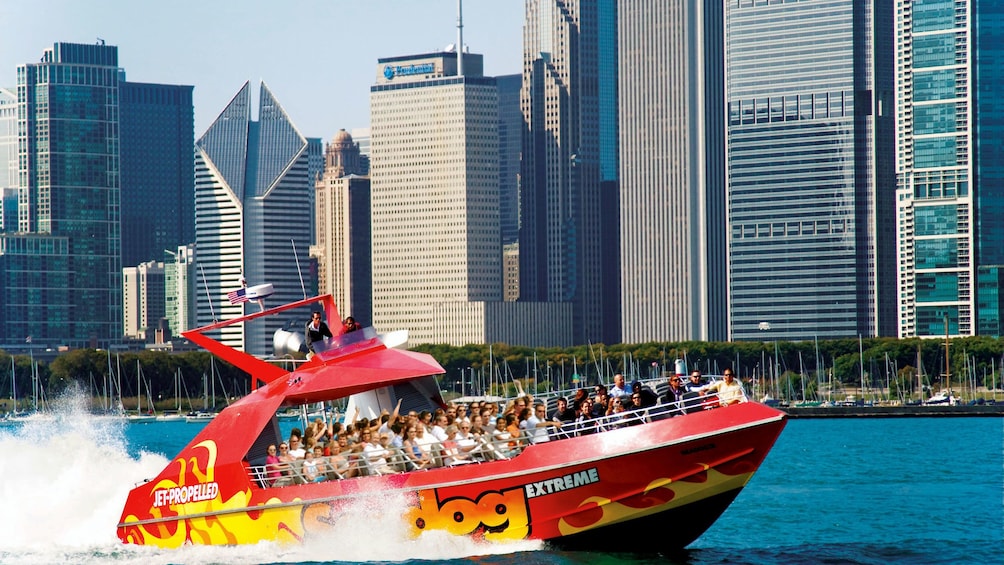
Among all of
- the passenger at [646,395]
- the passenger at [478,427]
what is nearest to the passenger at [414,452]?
the passenger at [478,427]

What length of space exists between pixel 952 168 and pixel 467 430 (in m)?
166

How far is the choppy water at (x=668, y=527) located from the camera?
26141 millimetres

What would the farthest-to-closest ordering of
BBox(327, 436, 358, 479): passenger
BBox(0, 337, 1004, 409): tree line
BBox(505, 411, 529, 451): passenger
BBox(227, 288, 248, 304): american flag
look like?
BBox(0, 337, 1004, 409): tree line → BBox(227, 288, 248, 304): american flag → BBox(327, 436, 358, 479): passenger → BBox(505, 411, 529, 451): passenger

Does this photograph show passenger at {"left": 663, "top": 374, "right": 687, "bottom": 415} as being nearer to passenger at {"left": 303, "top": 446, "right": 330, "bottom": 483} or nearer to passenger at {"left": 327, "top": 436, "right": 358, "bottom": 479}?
passenger at {"left": 327, "top": 436, "right": 358, "bottom": 479}

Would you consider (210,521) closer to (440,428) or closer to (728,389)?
(440,428)

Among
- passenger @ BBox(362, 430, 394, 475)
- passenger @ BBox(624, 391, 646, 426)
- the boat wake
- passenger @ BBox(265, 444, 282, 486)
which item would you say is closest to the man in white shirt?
passenger @ BBox(362, 430, 394, 475)

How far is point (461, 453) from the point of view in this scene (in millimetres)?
26141

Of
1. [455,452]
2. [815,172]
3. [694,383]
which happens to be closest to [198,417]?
[815,172]

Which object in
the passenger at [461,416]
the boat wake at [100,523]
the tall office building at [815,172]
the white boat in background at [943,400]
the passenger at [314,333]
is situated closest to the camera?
the boat wake at [100,523]

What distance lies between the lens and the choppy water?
26.1 m

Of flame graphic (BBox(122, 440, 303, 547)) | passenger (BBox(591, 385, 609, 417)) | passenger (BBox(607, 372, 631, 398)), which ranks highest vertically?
passenger (BBox(607, 372, 631, 398))

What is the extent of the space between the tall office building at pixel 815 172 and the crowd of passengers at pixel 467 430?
539 feet

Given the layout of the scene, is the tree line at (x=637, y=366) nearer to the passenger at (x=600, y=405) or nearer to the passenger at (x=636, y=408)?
the passenger at (x=600, y=405)

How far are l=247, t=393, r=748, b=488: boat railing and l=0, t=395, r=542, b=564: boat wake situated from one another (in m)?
0.74
